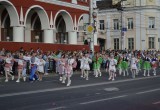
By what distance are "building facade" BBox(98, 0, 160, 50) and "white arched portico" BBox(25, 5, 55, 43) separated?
23.1 meters

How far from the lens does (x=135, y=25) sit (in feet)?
207

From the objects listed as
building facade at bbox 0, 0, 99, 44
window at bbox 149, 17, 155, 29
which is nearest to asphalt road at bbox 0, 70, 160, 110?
building facade at bbox 0, 0, 99, 44

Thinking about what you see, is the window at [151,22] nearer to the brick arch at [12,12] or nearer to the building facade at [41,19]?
the building facade at [41,19]

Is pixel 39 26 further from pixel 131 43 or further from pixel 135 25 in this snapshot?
pixel 131 43

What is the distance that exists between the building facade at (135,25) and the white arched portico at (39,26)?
911 inches

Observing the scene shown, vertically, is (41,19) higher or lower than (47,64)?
higher

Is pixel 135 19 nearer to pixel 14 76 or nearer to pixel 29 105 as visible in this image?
pixel 14 76

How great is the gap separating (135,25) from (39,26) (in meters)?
25.7

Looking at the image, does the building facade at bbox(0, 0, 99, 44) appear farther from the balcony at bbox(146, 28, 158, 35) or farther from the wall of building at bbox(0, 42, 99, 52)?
the balcony at bbox(146, 28, 158, 35)

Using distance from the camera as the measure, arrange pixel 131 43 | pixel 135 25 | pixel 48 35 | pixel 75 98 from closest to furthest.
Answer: pixel 75 98 → pixel 48 35 → pixel 135 25 → pixel 131 43

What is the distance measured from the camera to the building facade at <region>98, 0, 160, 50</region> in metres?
62.3

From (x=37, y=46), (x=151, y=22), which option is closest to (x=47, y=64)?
(x=37, y=46)

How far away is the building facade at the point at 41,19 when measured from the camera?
Result: 33.1 m

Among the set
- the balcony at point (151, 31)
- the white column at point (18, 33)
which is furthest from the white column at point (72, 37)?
the balcony at point (151, 31)
